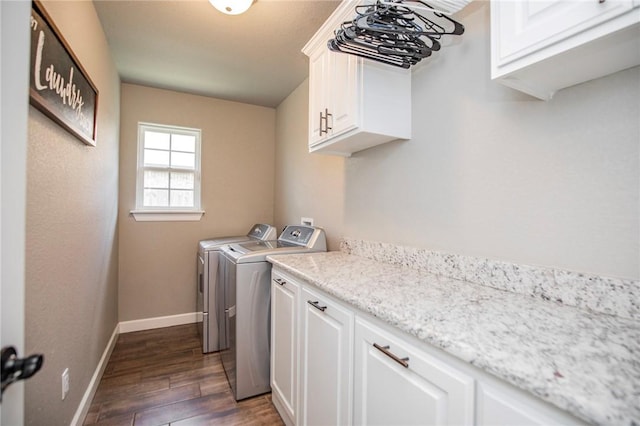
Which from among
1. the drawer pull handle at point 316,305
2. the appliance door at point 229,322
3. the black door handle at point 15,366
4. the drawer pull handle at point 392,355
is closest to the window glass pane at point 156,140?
the appliance door at point 229,322

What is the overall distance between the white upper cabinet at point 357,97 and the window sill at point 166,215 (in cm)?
207

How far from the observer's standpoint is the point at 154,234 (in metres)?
3.12

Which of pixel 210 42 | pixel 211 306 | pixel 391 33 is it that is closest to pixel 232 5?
pixel 210 42

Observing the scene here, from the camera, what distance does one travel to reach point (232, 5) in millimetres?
1722

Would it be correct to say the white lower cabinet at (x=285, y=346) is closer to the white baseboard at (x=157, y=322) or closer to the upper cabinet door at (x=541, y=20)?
the upper cabinet door at (x=541, y=20)

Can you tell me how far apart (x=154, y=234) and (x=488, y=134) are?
316 cm

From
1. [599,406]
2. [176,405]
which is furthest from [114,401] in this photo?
[599,406]

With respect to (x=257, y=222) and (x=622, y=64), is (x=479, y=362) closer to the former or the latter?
(x=622, y=64)

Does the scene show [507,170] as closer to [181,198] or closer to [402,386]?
[402,386]

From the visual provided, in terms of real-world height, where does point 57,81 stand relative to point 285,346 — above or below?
above

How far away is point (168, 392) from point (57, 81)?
6.38 ft

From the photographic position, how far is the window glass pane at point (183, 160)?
3.25 metres

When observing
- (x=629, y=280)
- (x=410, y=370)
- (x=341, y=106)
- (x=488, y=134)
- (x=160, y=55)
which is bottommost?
(x=410, y=370)

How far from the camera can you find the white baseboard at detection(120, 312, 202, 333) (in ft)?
9.84
